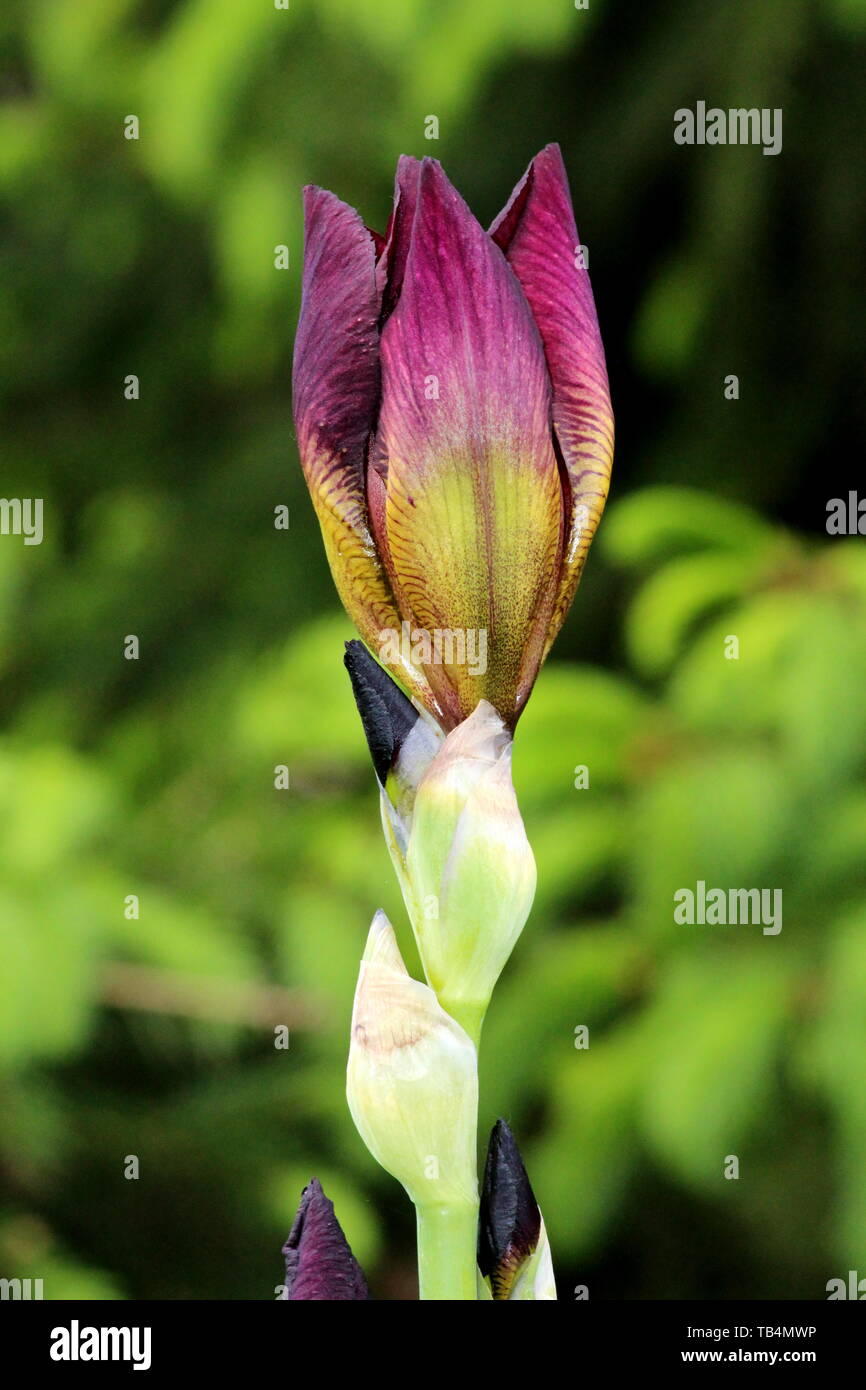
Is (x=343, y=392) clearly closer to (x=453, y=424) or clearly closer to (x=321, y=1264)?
(x=453, y=424)

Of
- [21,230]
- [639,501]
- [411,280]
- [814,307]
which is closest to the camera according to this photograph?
[411,280]

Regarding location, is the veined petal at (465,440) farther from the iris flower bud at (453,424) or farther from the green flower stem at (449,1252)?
the green flower stem at (449,1252)

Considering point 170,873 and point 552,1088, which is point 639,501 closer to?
point 552,1088

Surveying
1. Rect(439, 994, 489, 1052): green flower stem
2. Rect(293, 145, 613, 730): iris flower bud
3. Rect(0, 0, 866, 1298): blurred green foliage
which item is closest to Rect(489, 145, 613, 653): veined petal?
Rect(293, 145, 613, 730): iris flower bud

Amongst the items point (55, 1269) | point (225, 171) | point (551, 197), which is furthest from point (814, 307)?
point (551, 197)

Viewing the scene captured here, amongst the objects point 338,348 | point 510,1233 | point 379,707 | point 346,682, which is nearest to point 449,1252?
point 510,1233

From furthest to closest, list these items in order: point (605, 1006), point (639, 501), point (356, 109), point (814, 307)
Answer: point (814, 307) < point (356, 109) < point (605, 1006) < point (639, 501)

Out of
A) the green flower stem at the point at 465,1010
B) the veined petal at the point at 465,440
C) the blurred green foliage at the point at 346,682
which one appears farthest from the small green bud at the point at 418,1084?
the blurred green foliage at the point at 346,682
